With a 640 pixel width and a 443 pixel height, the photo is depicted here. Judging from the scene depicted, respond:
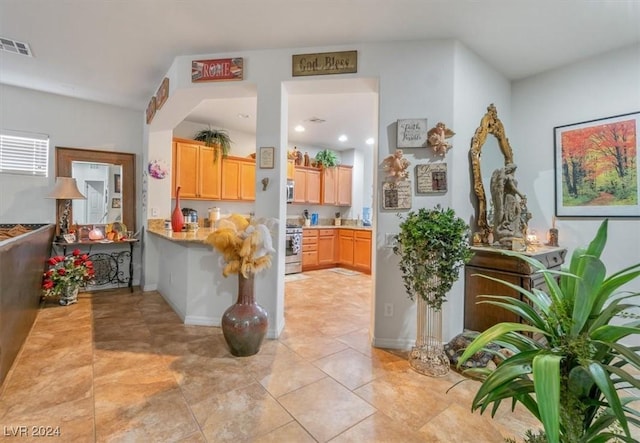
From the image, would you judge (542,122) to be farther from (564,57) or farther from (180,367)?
(180,367)

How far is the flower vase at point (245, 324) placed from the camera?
2363 millimetres

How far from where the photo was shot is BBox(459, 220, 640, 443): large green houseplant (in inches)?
25.0

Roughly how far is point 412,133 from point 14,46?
3867 mm

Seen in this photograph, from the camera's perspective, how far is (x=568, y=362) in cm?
73

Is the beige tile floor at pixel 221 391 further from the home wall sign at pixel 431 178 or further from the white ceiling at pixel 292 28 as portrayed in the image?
the white ceiling at pixel 292 28

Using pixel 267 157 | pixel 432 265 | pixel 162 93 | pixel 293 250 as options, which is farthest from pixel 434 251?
pixel 293 250

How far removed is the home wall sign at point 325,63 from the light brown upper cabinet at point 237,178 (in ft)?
8.23

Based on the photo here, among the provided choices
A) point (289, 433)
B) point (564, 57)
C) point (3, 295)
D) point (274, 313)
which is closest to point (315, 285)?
point (274, 313)

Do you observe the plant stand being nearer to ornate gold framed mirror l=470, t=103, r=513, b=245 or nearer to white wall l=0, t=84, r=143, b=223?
ornate gold framed mirror l=470, t=103, r=513, b=245

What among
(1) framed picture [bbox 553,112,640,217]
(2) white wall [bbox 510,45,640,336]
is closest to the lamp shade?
(2) white wall [bbox 510,45,640,336]

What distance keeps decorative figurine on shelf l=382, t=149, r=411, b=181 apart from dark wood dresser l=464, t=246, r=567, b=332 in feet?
3.10

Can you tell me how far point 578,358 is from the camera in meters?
0.69

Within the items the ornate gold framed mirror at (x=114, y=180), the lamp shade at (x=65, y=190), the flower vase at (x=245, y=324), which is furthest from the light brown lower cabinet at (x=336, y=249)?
the lamp shade at (x=65, y=190)

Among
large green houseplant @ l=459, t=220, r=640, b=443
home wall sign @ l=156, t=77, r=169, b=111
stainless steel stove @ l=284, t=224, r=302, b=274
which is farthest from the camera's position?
stainless steel stove @ l=284, t=224, r=302, b=274
